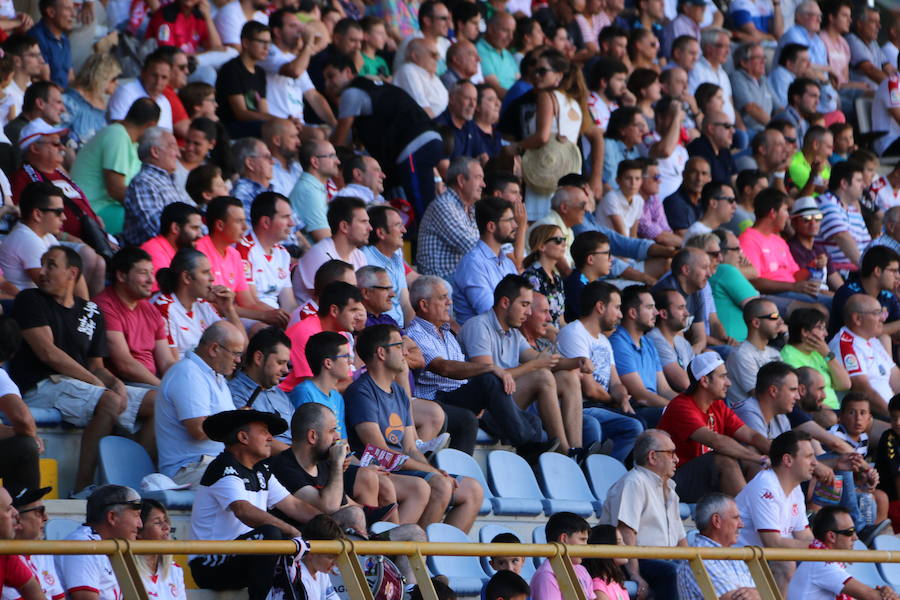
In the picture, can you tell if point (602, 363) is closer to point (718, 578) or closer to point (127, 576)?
point (718, 578)

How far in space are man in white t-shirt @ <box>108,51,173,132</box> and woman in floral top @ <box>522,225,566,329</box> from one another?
7.90ft

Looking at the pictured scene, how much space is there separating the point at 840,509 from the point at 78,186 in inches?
178

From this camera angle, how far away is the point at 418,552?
593 centimetres

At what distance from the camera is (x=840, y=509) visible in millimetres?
9008

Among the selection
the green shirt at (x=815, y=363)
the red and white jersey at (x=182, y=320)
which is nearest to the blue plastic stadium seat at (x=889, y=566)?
the green shirt at (x=815, y=363)

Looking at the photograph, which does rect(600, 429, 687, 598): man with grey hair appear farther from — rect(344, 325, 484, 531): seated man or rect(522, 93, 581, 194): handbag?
rect(522, 93, 581, 194): handbag

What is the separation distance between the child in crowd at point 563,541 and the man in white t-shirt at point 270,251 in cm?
261

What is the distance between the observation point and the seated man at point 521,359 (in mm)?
9492

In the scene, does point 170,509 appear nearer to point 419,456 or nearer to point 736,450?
point 419,456

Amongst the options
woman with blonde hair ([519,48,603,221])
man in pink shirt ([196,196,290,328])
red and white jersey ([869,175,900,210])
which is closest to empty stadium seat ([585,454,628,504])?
man in pink shirt ([196,196,290,328])

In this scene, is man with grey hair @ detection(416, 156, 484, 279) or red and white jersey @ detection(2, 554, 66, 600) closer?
red and white jersey @ detection(2, 554, 66, 600)

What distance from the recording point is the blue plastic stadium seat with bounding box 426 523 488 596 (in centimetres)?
788

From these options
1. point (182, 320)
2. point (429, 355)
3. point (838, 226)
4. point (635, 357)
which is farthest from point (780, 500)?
point (838, 226)

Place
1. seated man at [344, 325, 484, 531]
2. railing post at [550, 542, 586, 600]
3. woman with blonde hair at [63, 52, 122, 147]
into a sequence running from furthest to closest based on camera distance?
woman with blonde hair at [63, 52, 122, 147] < seated man at [344, 325, 484, 531] < railing post at [550, 542, 586, 600]
